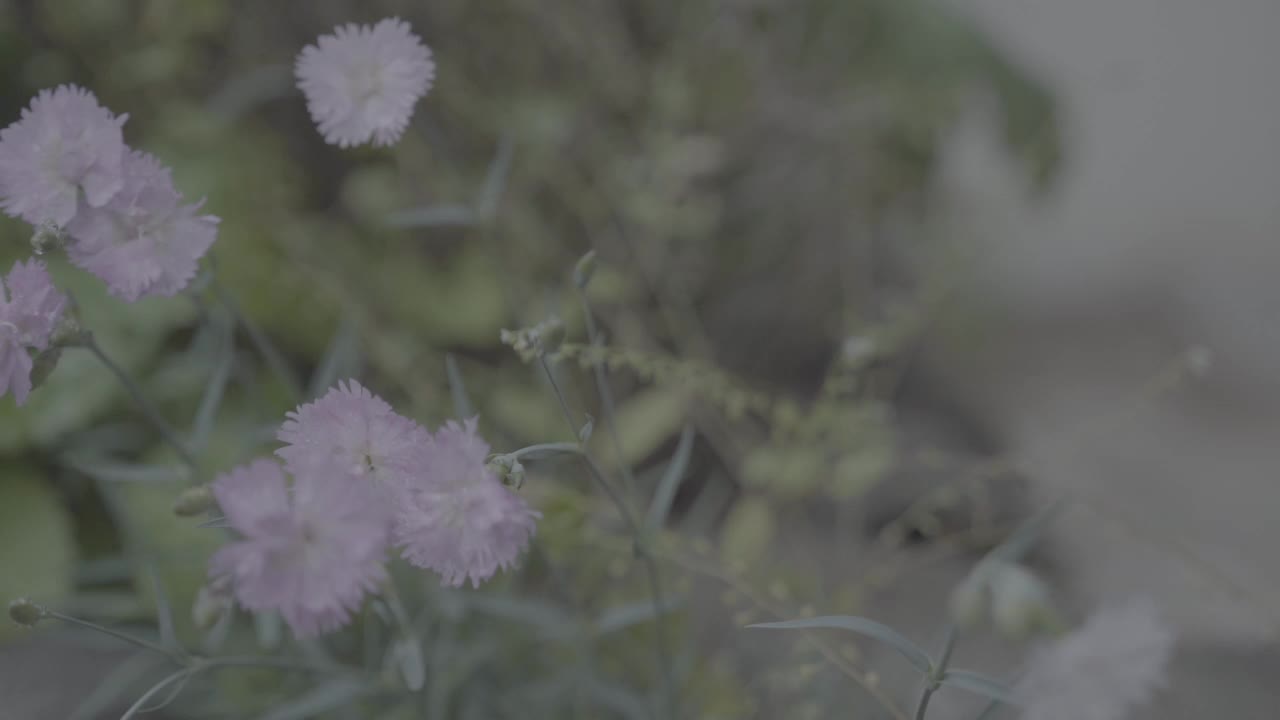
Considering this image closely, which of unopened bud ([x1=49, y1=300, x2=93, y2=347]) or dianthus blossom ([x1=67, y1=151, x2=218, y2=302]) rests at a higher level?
dianthus blossom ([x1=67, y1=151, x2=218, y2=302])

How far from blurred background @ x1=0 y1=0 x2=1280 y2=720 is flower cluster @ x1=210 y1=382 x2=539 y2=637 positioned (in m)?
0.23

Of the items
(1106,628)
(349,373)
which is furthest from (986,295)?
(1106,628)

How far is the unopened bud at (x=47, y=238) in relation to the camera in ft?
1.40

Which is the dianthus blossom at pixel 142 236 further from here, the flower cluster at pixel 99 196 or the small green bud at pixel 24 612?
the small green bud at pixel 24 612

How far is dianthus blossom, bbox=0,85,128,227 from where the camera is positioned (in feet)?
1.40

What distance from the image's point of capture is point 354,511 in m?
0.33

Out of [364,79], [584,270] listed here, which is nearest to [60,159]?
[364,79]

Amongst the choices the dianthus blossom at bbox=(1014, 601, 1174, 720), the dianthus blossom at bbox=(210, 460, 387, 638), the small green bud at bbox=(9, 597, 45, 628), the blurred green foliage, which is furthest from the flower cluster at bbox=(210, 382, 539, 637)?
the blurred green foliage

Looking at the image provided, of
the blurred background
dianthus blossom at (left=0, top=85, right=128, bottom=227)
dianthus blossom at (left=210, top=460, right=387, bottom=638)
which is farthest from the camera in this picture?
the blurred background

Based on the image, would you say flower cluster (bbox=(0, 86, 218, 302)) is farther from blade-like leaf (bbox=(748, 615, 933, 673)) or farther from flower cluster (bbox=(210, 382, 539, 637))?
blade-like leaf (bbox=(748, 615, 933, 673))

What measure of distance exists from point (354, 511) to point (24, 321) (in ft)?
0.69

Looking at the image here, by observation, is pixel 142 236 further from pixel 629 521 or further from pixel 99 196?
pixel 629 521

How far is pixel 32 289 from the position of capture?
42 cm

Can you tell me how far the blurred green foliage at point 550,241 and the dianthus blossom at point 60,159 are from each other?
0.36m
